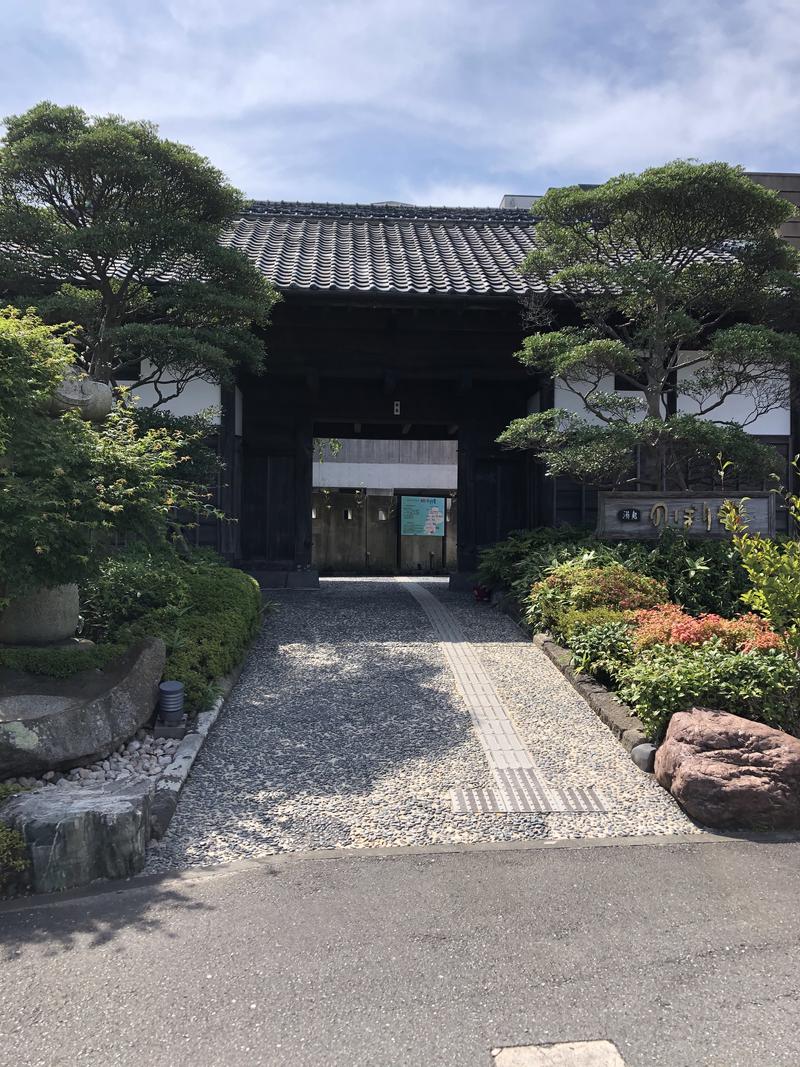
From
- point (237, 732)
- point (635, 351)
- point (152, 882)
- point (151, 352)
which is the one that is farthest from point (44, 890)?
point (635, 351)

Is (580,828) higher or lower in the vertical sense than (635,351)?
lower

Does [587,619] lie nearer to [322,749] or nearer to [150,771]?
[322,749]

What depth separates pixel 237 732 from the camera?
5293 millimetres

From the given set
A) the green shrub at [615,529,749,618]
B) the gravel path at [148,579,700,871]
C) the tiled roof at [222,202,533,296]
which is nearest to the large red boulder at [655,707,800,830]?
the gravel path at [148,579,700,871]

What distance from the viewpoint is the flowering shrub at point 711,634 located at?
17.8 feet

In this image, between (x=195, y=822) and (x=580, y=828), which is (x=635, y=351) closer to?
(x=580, y=828)

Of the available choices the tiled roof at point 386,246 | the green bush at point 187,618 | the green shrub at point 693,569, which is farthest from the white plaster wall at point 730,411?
the green bush at point 187,618

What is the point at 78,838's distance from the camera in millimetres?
3320

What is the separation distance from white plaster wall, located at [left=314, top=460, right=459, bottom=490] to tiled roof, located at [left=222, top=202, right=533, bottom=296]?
23.8 ft

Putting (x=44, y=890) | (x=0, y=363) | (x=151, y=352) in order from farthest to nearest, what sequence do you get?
(x=151, y=352) < (x=0, y=363) < (x=44, y=890)

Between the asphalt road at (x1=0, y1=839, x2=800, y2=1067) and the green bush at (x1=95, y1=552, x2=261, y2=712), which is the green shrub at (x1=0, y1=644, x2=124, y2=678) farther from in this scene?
the asphalt road at (x1=0, y1=839, x2=800, y2=1067)

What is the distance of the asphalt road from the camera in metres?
2.35

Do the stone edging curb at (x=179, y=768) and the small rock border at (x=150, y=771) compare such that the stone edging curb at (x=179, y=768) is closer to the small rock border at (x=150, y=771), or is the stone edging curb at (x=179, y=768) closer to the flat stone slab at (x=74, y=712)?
the small rock border at (x=150, y=771)

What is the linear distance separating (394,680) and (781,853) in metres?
3.60
